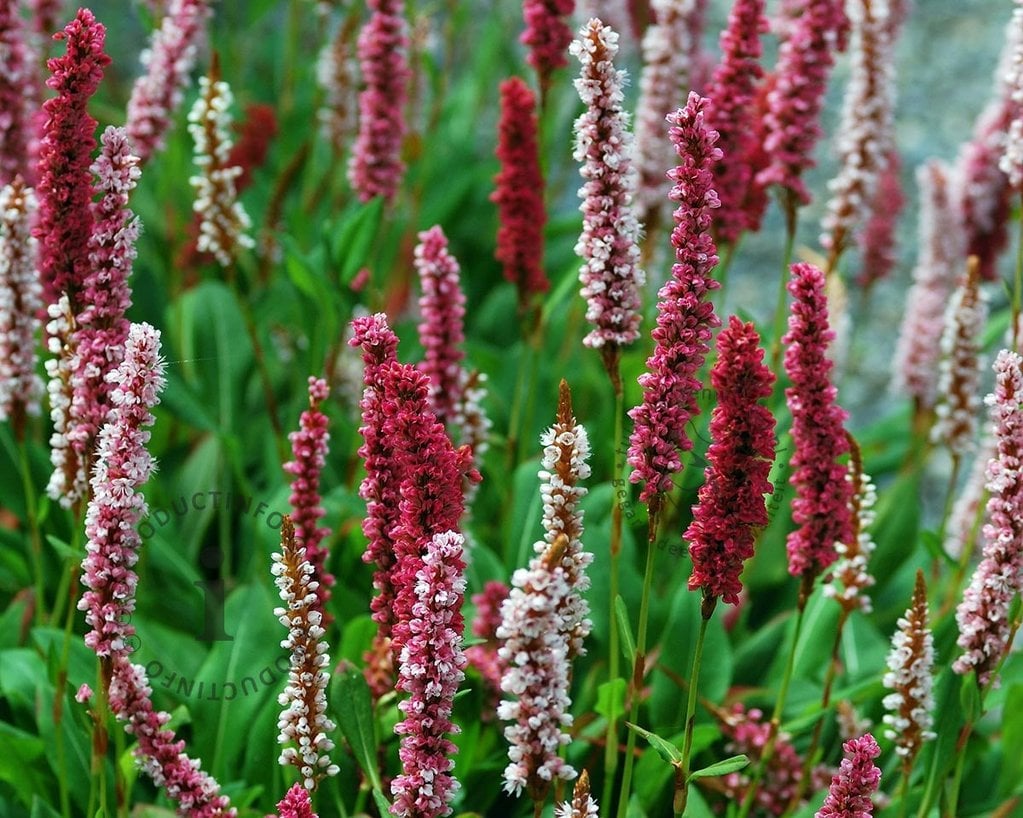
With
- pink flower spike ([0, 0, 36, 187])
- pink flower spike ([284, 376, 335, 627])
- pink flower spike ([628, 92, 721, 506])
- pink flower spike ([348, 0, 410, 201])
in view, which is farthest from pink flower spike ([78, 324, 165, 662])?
pink flower spike ([348, 0, 410, 201])

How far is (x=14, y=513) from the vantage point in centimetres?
337

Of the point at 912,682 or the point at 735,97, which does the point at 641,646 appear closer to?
the point at 912,682

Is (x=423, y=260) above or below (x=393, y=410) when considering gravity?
above

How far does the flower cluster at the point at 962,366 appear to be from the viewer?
291 cm

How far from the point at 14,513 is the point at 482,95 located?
9.13ft

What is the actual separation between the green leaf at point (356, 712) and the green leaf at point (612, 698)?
38cm

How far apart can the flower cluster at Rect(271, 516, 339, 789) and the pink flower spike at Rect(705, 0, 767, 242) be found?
1332 millimetres

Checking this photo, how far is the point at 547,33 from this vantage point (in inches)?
114

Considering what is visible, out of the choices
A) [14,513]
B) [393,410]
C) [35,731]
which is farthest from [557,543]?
[14,513]

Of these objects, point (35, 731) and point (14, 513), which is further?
point (14, 513)

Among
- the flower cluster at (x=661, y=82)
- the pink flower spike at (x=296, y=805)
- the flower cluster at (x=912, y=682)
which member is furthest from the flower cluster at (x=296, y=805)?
the flower cluster at (x=661, y=82)

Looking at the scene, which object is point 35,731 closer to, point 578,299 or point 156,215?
point 578,299

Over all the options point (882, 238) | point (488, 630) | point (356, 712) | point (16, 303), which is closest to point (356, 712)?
point (356, 712)

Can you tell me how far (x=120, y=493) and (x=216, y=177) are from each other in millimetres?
1317
